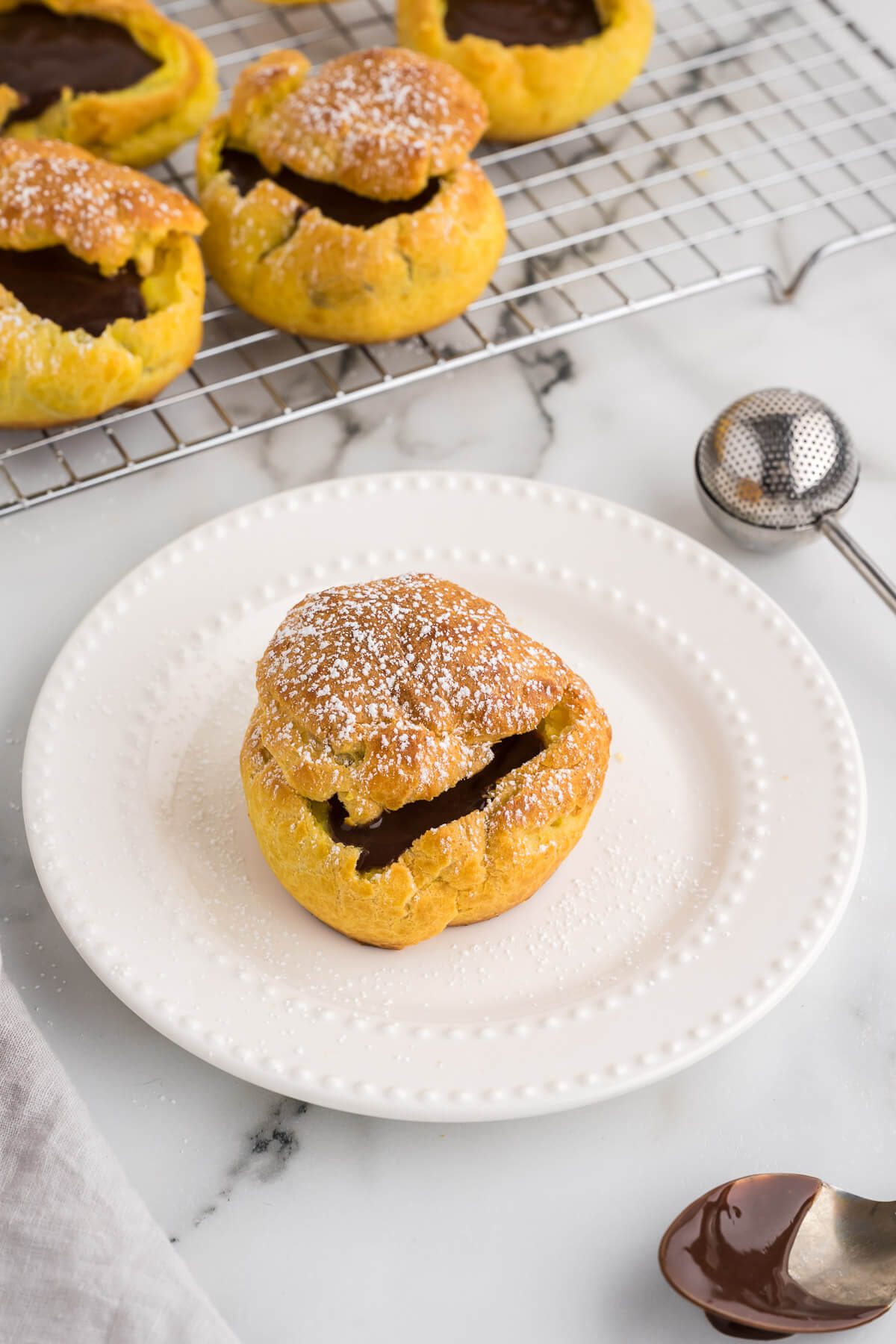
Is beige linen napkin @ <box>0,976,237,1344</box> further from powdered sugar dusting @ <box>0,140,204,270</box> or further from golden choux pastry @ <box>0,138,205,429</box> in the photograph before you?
powdered sugar dusting @ <box>0,140,204,270</box>

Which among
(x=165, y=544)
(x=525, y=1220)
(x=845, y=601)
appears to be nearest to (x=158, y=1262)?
(x=525, y=1220)

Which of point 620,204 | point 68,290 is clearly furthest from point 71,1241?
point 620,204

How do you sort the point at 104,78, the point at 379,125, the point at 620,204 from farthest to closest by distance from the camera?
the point at 620,204
the point at 104,78
the point at 379,125

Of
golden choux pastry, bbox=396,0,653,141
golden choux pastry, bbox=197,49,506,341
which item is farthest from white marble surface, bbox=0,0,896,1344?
golden choux pastry, bbox=396,0,653,141

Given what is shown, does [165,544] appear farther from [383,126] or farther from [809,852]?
[809,852]

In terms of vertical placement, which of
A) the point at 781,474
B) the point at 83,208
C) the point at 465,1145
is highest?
the point at 83,208

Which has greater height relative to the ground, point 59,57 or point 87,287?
point 59,57

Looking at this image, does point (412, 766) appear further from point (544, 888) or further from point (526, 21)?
point (526, 21)
